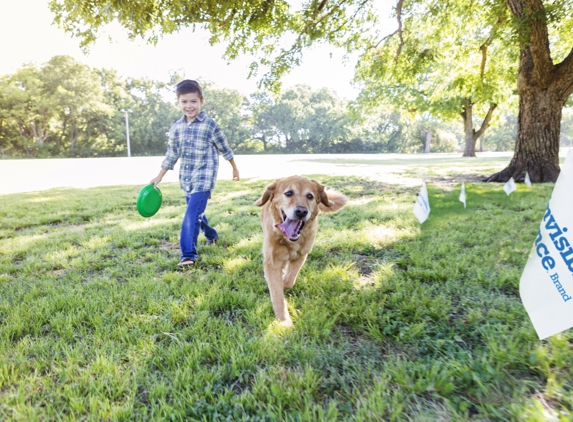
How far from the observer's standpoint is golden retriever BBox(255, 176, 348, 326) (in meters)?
3.04

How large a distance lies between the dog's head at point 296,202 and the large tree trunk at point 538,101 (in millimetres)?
8030

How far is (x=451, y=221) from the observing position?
564 cm

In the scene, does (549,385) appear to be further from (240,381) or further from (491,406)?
(240,381)

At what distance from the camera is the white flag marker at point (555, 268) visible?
1670 millimetres

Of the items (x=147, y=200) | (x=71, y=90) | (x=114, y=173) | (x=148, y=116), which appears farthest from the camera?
(x=148, y=116)

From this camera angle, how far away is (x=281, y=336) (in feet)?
7.84

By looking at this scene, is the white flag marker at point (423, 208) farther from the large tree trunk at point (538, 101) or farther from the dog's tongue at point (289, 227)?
the large tree trunk at point (538, 101)

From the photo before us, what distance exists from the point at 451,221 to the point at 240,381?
5.03 m


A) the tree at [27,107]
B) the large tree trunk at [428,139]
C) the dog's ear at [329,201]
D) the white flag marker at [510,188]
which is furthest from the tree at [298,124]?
the dog's ear at [329,201]

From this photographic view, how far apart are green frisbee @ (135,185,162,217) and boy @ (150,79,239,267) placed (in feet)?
0.60

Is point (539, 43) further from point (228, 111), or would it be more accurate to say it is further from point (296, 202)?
point (228, 111)

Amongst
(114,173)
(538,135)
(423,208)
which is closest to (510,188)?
(538,135)

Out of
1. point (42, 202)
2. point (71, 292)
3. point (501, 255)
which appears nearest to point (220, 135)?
point (71, 292)

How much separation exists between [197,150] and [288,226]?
1930mm
